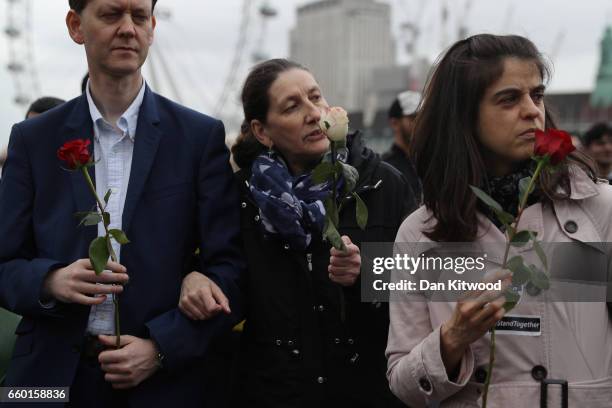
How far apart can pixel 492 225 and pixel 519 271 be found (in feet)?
1.37

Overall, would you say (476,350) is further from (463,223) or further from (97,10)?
(97,10)

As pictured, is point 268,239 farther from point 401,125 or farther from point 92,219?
point 401,125

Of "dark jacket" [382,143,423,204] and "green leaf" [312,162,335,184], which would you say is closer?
"green leaf" [312,162,335,184]

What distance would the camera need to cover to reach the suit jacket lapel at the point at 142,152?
10.2ft

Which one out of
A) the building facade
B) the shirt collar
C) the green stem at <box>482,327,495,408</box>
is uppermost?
the building facade

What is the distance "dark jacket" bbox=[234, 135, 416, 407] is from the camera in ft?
10.9

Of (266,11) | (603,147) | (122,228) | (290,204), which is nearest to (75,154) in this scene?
(122,228)

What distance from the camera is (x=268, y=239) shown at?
3.40 metres

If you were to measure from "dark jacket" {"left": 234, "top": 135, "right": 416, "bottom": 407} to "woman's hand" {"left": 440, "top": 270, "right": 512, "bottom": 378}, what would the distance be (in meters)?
0.81

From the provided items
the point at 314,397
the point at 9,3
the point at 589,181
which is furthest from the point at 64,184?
the point at 9,3

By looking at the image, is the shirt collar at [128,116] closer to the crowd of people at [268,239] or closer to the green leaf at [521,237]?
the crowd of people at [268,239]

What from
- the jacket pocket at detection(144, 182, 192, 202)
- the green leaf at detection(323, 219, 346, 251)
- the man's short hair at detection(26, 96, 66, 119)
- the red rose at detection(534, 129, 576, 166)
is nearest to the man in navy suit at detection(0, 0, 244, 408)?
the jacket pocket at detection(144, 182, 192, 202)

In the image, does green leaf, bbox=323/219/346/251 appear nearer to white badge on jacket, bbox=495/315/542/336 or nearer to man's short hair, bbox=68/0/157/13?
white badge on jacket, bbox=495/315/542/336

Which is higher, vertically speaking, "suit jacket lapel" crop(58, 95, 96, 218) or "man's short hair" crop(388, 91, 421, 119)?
"man's short hair" crop(388, 91, 421, 119)
